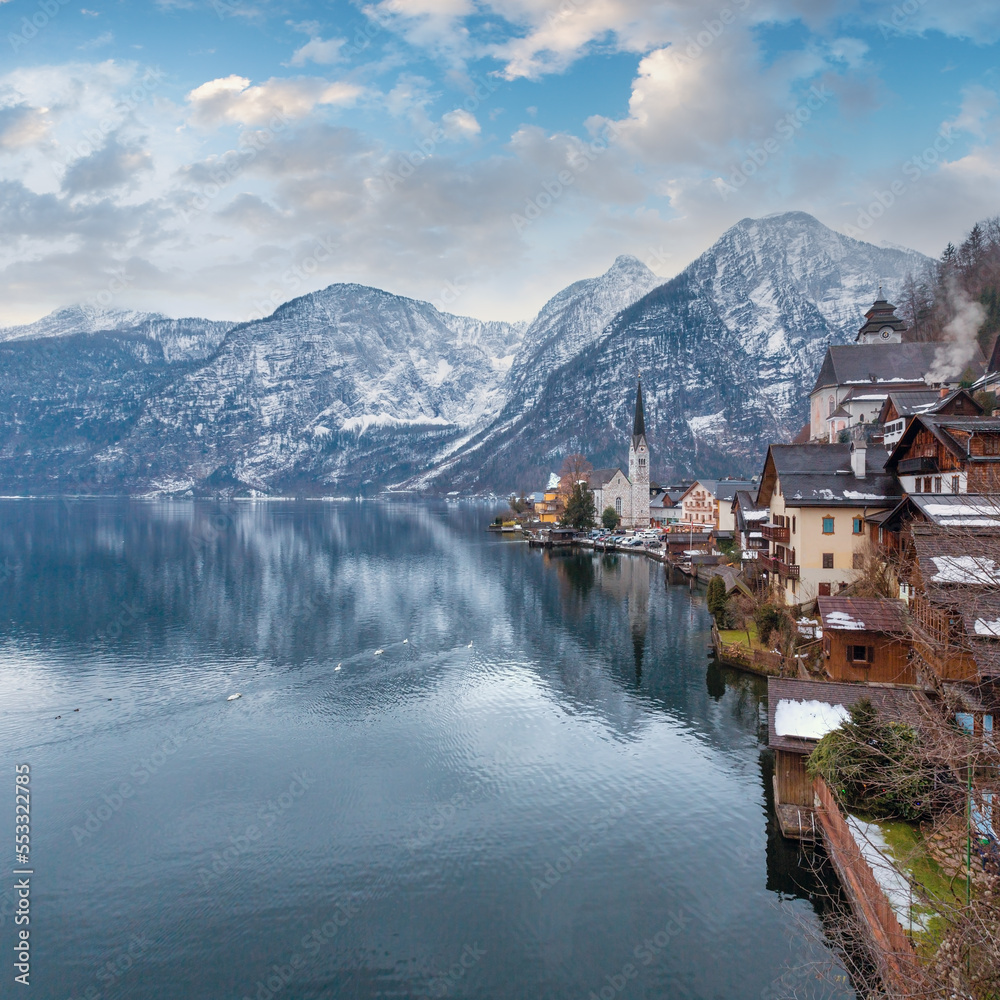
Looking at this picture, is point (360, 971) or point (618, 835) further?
point (618, 835)

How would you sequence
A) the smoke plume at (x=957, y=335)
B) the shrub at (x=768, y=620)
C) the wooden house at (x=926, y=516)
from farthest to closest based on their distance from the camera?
1. the smoke plume at (x=957, y=335)
2. the shrub at (x=768, y=620)
3. the wooden house at (x=926, y=516)

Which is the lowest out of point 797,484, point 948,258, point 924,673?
point 924,673

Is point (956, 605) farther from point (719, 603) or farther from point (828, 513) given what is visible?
point (719, 603)

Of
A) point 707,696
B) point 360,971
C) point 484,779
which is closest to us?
point 360,971

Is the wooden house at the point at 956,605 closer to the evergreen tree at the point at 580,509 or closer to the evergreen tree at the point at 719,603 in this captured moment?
the evergreen tree at the point at 719,603

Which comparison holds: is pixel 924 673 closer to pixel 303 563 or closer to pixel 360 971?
pixel 360 971

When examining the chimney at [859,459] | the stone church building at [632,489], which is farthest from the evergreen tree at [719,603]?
the stone church building at [632,489]

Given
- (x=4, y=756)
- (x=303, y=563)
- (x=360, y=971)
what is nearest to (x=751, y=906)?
(x=360, y=971)
